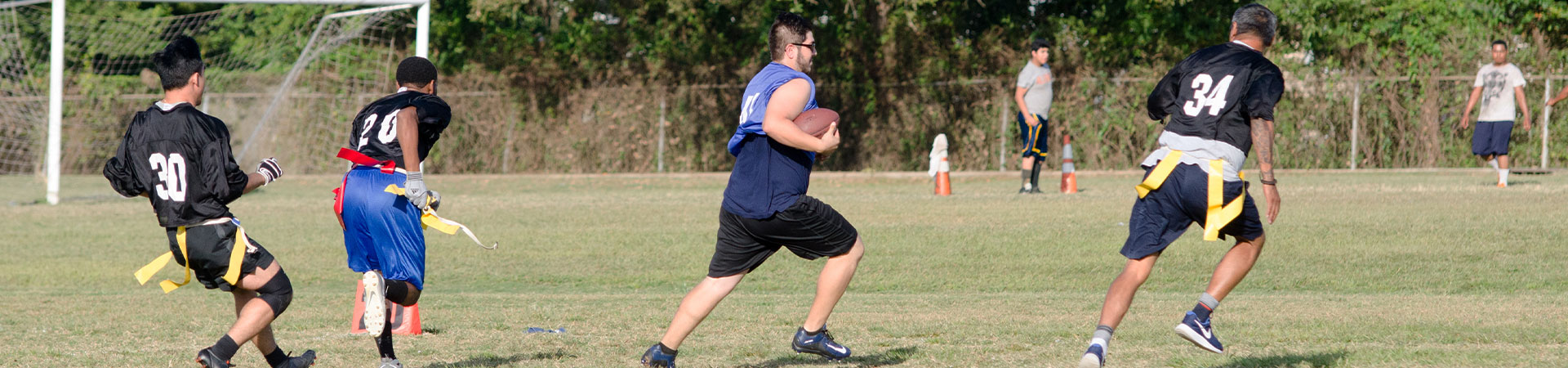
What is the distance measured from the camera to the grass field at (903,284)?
6.54 metres

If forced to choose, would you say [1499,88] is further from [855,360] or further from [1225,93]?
[855,360]

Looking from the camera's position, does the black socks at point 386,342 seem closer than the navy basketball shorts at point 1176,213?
No

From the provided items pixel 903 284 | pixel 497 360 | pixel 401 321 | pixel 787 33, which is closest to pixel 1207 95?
pixel 787 33

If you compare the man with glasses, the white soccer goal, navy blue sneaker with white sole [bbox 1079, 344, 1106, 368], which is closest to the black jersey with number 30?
navy blue sneaker with white sole [bbox 1079, 344, 1106, 368]

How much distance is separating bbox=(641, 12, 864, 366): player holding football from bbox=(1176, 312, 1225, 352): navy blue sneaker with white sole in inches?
53.7

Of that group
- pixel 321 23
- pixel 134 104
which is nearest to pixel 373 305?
pixel 321 23

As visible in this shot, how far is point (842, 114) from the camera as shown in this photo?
24203 millimetres

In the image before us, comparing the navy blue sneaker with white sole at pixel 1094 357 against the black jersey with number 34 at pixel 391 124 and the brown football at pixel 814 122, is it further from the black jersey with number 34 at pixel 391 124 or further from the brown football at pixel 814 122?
the black jersey with number 34 at pixel 391 124

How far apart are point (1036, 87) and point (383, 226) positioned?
1017cm

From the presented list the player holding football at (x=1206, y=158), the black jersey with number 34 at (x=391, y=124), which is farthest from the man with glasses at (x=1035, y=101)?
the black jersey with number 34 at (x=391, y=124)

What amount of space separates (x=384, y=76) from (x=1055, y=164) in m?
11.1

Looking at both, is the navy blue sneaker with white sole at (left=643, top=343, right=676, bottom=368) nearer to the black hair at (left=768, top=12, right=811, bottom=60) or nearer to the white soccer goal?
the black hair at (left=768, top=12, right=811, bottom=60)

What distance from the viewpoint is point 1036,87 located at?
596 inches

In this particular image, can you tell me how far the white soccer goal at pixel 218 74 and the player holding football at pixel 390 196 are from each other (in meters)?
12.8
